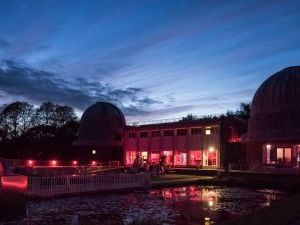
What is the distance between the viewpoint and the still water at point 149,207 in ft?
74.3

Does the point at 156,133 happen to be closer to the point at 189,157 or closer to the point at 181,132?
the point at 181,132

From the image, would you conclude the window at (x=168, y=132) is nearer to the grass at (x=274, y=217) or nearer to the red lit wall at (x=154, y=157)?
the red lit wall at (x=154, y=157)

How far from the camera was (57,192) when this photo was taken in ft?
107

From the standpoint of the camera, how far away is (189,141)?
67.1 meters

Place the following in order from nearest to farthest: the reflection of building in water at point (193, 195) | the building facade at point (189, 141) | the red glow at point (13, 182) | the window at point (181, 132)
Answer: the red glow at point (13, 182)
the reflection of building in water at point (193, 195)
the building facade at point (189, 141)
the window at point (181, 132)

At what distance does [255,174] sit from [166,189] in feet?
41.8

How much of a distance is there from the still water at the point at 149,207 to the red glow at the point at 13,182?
143 centimetres

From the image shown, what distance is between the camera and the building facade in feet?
208

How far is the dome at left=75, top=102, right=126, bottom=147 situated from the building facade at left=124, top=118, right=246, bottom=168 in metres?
5.08

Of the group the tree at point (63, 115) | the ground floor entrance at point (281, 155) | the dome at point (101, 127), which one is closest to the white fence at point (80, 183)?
the ground floor entrance at point (281, 155)

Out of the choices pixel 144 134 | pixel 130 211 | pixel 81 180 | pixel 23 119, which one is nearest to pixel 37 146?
pixel 23 119

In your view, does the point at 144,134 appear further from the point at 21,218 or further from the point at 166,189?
the point at 21,218

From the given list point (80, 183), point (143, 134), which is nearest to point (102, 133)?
point (143, 134)

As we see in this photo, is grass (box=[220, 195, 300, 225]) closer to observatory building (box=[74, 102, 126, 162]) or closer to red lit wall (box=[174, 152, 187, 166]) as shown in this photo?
red lit wall (box=[174, 152, 187, 166])
